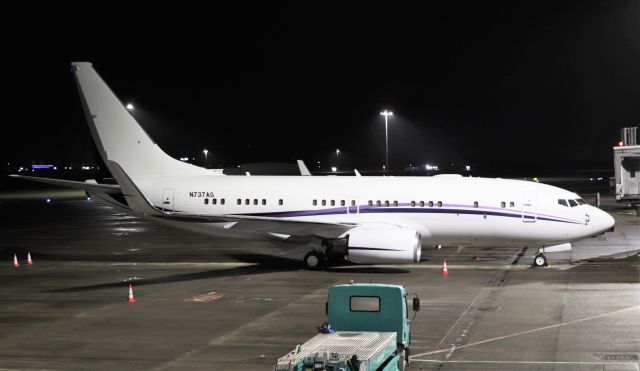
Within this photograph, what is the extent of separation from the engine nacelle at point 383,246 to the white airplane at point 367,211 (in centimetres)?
4

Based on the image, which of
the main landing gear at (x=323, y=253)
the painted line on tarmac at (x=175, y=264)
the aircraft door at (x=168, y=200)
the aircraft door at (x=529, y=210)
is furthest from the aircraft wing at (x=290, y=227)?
the aircraft door at (x=529, y=210)

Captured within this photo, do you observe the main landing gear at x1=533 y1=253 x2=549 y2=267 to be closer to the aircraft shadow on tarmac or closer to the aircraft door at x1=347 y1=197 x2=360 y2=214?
the aircraft shadow on tarmac

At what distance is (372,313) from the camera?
1376 centimetres

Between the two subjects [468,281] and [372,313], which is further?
[468,281]

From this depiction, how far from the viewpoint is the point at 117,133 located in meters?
32.7

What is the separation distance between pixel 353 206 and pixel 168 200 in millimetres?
7904

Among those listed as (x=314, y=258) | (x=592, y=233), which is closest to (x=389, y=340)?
(x=314, y=258)

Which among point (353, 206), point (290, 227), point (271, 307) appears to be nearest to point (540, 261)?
point (353, 206)

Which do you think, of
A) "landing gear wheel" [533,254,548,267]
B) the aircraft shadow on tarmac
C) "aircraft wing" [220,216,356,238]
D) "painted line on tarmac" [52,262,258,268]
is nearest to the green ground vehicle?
"aircraft wing" [220,216,356,238]

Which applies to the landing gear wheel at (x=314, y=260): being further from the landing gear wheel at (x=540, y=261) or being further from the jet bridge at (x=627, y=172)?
the jet bridge at (x=627, y=172)

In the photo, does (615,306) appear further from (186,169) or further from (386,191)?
(186,169)

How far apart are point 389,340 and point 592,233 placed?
732 inches

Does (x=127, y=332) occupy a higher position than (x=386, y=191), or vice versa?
(x=386, y=191)

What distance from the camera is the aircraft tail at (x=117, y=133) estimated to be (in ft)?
107
